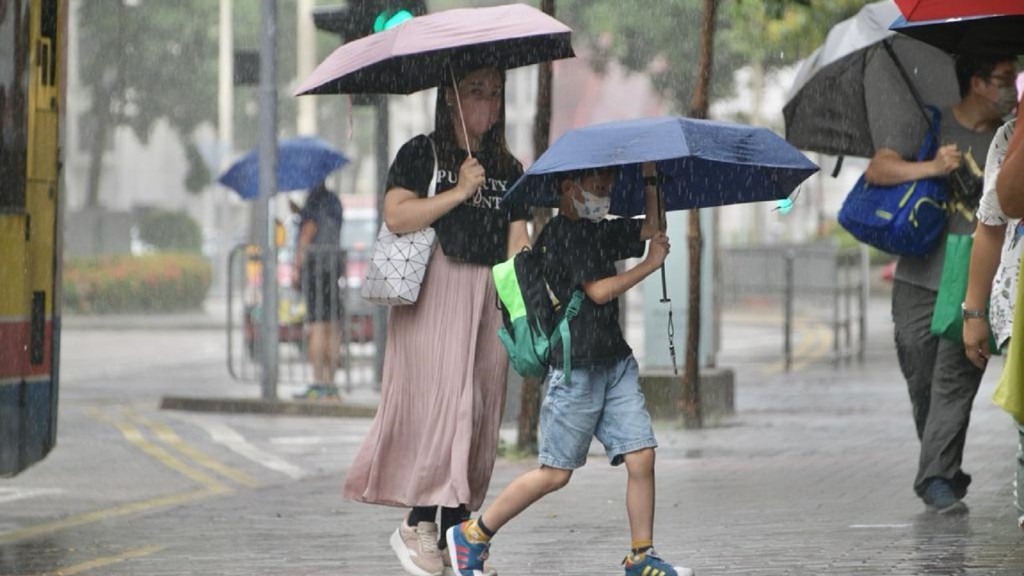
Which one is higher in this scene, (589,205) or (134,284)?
(589,205)

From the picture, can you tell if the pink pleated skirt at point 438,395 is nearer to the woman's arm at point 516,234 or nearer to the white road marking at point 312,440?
the woman's arm at point 516,234

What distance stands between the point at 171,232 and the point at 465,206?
38.8 meters

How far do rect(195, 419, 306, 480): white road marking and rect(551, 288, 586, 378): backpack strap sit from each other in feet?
15.2

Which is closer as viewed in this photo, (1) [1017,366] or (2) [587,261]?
(1) [1017,366]

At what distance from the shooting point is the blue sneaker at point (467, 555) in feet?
22.1

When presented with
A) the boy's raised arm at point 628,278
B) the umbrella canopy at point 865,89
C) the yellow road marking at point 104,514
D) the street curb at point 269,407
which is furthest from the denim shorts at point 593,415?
the street curb at point 269,407

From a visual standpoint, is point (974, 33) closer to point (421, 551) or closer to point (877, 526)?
point (877, 526)

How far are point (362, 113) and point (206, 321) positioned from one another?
2901 centimetres

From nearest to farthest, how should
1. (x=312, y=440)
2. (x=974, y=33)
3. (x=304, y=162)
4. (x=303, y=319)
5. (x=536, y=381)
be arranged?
(x=974, y=33) → (x=536, y=381) → (x=312, y=440) → (x=303, y=319) → (x=304, y=162)

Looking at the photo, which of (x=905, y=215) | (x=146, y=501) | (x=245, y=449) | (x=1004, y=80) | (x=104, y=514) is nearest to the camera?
(x=1004, y=80)

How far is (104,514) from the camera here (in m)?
9.37

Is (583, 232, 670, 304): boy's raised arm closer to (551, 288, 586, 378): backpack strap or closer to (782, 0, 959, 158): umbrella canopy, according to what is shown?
(551, 288, 586, 378): backpack strap

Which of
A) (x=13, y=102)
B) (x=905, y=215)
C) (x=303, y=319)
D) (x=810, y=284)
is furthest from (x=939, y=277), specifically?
(x=810, y=284)

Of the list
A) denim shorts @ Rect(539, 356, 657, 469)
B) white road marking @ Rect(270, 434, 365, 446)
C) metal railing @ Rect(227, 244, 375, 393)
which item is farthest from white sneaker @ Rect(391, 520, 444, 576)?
metal railing @ Rect(227, 244, 375, 393)
